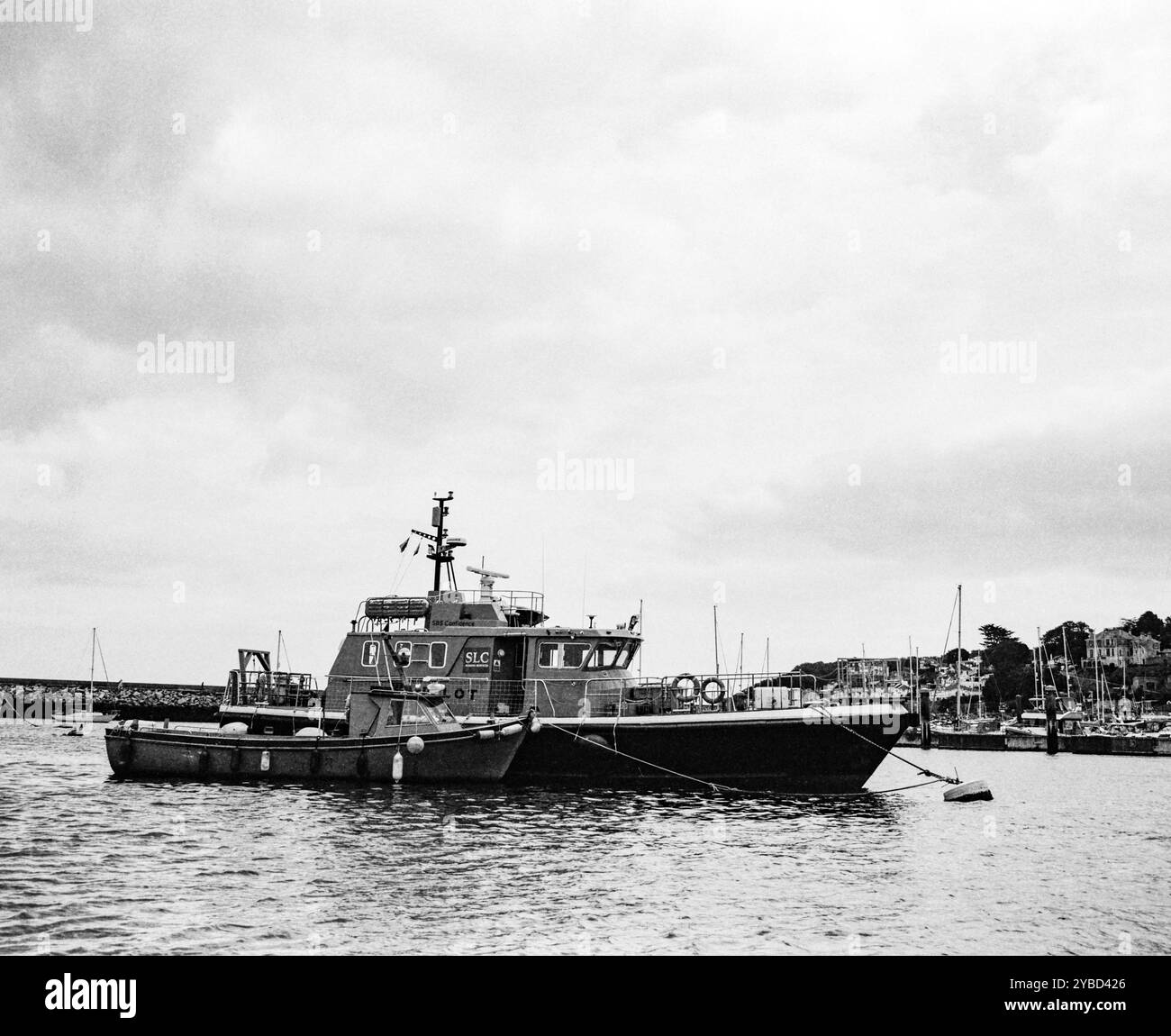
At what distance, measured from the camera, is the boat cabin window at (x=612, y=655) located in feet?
108

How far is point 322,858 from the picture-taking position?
1919 cm

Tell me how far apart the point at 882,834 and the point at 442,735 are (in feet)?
40.2

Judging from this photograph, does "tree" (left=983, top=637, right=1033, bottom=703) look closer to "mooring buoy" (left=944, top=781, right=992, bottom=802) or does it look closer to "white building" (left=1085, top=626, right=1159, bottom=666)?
"white building" (left=1085, top=626, right=1159, bottom=666)

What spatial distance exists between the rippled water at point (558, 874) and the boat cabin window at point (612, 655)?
4.34m

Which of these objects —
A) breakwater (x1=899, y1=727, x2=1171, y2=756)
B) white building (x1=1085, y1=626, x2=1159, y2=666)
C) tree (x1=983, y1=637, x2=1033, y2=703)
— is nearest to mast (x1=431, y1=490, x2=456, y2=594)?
breakwater (x1=899, y1=727, x2=1171, y2=756)

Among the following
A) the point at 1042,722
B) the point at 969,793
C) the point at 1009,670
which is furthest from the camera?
the point at 1009,670

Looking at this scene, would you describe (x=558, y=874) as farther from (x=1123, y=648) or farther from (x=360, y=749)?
(x=1123, y=648)

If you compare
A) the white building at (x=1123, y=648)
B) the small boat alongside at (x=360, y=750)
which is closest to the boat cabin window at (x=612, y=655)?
the small boat alongside at (x=360, y=750)

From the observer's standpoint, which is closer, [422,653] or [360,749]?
[360,749]

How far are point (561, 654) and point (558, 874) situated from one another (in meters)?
15.0

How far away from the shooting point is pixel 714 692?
3048 centimetres

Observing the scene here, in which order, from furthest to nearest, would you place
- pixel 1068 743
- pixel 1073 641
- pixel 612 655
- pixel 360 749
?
pixel 1073 641 < pixel 1068 743 < pixel 612 655 < pixel 360 749

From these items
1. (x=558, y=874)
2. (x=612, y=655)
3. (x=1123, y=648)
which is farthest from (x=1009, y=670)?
(x=558, y=874)

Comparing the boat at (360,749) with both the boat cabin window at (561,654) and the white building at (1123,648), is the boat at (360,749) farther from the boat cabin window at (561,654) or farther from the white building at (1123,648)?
the white building at (1123,648)
